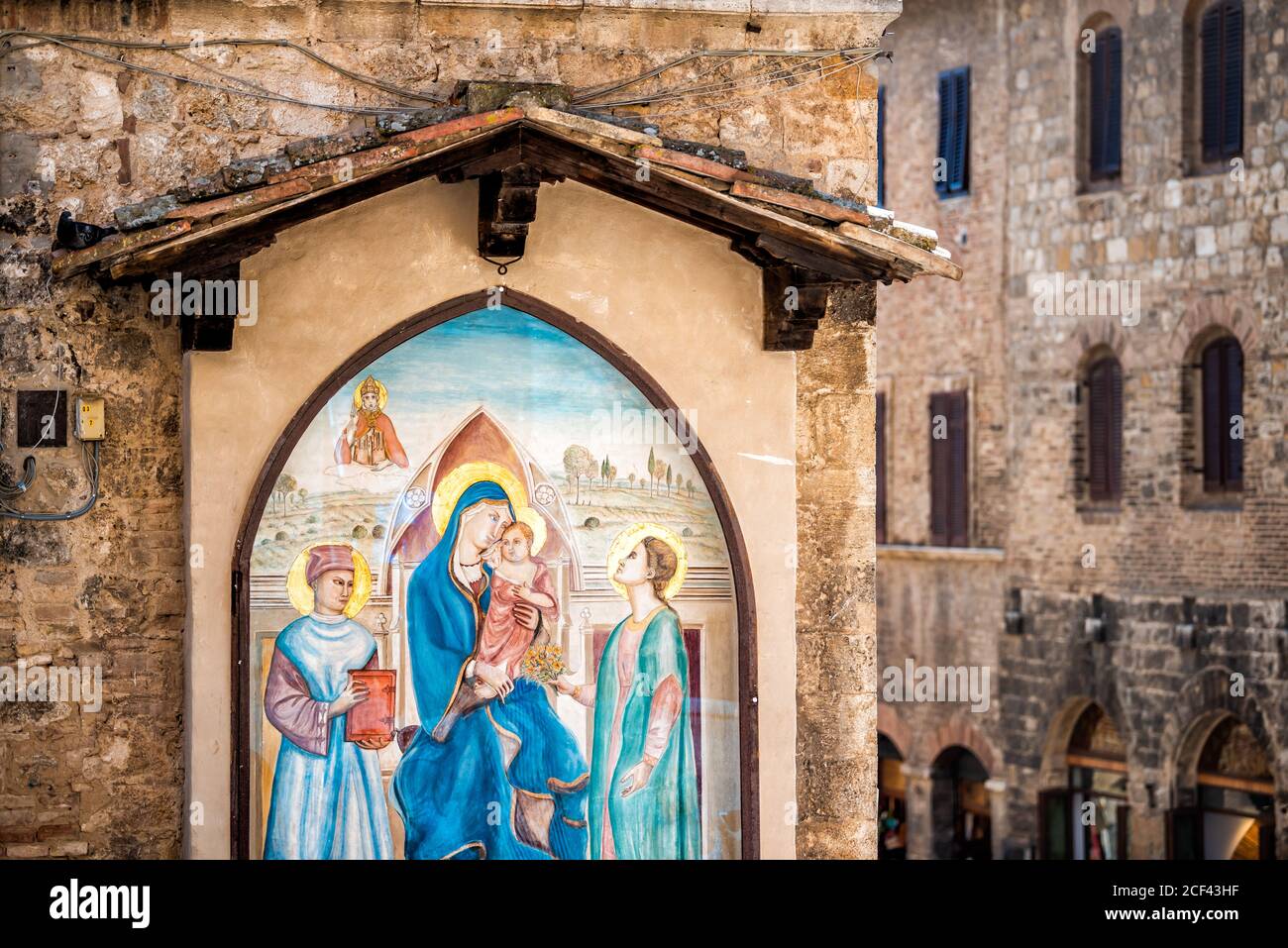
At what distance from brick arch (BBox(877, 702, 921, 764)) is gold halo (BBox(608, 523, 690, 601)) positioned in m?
16.6

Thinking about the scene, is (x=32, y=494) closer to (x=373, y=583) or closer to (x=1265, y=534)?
(x=373, y=583)

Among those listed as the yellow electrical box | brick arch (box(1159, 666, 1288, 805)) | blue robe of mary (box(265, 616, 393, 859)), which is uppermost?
the yellow electrical box

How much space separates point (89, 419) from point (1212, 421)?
15.2 m

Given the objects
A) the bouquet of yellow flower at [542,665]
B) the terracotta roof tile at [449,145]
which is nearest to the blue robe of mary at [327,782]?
the bouquet of yellow flower at [542,665]

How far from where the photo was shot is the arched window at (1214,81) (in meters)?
20.6

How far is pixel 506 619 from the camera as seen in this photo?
8.73m

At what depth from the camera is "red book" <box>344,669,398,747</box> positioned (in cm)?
854

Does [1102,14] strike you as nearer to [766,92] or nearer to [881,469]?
[881,469]

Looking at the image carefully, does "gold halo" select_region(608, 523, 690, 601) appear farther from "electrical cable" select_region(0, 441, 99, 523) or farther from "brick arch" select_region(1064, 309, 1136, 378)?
"brick arch" select_region(1064, 309, 1136, 378)

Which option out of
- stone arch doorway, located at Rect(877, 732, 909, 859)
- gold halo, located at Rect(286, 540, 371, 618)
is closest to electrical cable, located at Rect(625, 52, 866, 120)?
gold halo, located at Rect(286, 540, 371, 618)

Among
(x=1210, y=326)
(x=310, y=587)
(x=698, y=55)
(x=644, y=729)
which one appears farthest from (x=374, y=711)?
(x=1210, y=326)

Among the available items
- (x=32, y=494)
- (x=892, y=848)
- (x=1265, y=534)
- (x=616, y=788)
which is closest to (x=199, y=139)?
(x=32, y=494)

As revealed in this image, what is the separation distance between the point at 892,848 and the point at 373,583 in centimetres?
1762
